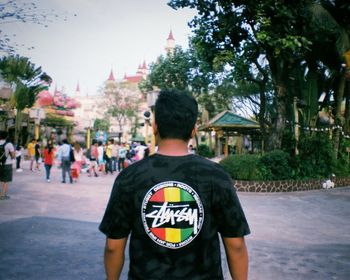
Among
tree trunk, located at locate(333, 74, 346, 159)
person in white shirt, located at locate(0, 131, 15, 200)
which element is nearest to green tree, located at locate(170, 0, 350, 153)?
tree trunk, located at locate(333, 74, 346, 159)

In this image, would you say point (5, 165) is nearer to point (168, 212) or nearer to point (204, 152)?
point (168, 212)

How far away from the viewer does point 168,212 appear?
5.26 ft

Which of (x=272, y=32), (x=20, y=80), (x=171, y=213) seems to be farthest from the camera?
(x=20, y=80)

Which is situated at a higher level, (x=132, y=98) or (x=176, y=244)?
(x=132, y=98)

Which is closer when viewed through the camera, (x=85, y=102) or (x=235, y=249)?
(x=235, y=249)

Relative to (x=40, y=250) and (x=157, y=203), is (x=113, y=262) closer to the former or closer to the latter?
(x=157, y=203)

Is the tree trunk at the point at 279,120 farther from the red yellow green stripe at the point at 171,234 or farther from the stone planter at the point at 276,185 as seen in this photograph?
the red yellow green stripe at the point at 171,234

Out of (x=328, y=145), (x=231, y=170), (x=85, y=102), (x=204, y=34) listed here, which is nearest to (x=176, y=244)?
(x=231, y=170)

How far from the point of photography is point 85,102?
312 ft

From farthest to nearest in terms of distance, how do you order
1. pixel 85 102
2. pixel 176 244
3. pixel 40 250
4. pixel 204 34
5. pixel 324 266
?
pixel 85 102, pixel 204 34, pixel 40 250, pixel 324 266, pixel 176 244

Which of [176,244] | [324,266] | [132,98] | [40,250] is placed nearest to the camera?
[176,244]

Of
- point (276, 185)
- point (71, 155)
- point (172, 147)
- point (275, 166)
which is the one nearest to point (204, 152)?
point (275, 166)

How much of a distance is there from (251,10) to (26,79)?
77.7ft

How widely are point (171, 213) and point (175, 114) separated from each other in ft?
1.61
